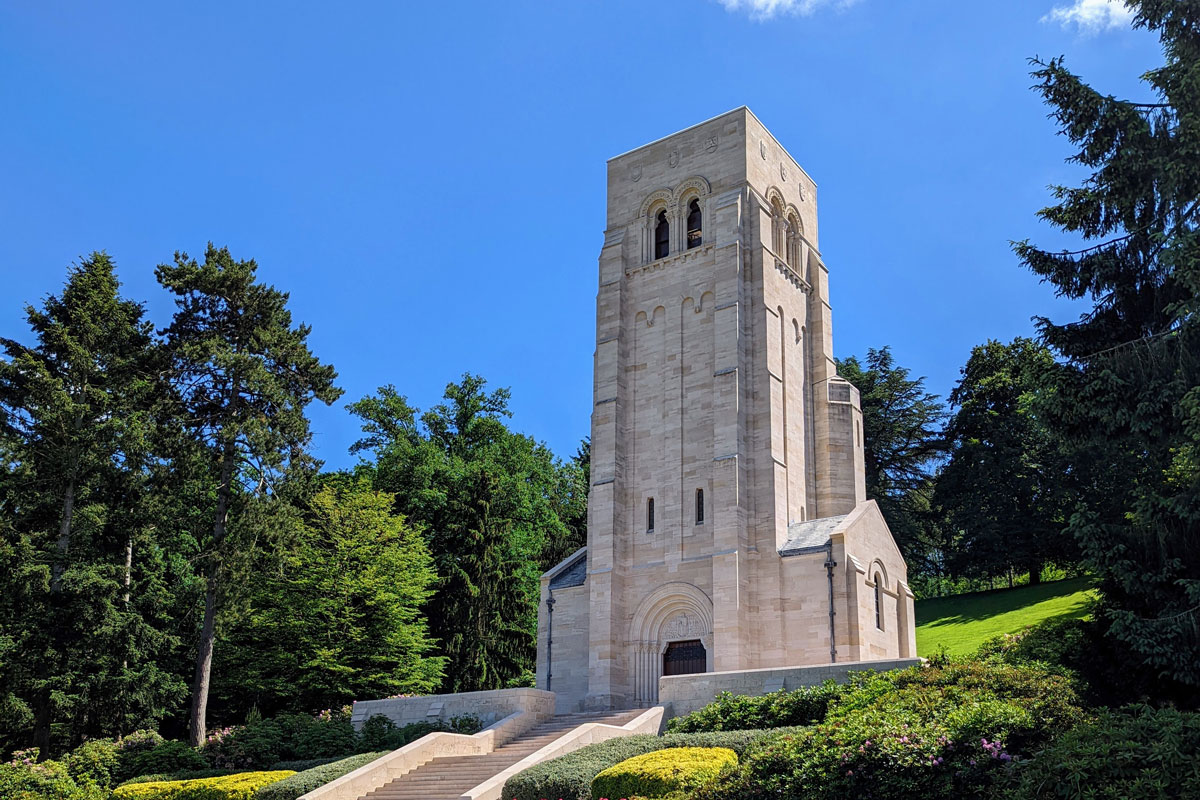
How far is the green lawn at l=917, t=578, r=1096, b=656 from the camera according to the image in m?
34.7

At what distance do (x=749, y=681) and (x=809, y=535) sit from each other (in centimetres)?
734

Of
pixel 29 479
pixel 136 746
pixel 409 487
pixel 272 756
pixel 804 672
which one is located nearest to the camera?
pixel 804 672

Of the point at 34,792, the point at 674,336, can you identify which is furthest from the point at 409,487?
the point at 34,792

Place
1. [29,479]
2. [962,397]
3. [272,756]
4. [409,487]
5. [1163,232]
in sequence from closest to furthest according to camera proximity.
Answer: [1163,232]
[272,756]
[29,479]
[409,487]
[962,397]

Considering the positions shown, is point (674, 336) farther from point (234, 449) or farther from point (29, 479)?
point (29, 479)

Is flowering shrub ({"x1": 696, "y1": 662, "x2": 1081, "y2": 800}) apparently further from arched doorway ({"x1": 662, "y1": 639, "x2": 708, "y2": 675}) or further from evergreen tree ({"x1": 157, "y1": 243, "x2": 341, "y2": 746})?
evergreen tree ({"x1": 157, "y1": 243, "x2": 341, "y2": 746})

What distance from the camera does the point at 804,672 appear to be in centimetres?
2164

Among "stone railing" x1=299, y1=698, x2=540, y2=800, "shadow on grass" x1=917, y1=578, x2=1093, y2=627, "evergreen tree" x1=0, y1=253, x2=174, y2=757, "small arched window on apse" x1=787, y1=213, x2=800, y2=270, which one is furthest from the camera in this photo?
"shadow on grass" x1=917, y1=578, x2=1093, y2=627

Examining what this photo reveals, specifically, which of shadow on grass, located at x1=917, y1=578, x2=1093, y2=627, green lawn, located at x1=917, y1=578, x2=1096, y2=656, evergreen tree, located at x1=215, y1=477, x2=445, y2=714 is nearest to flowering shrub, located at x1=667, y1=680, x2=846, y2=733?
evergreen tree, located at x1=215, y1=477, x2=445, y2=714

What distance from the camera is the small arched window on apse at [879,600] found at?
28.5 m

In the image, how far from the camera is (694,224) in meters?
33.8

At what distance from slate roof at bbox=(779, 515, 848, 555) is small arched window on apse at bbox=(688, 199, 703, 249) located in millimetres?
9605

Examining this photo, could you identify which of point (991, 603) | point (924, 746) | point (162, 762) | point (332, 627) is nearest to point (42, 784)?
point (162, 762)

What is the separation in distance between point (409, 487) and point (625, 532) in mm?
13764
